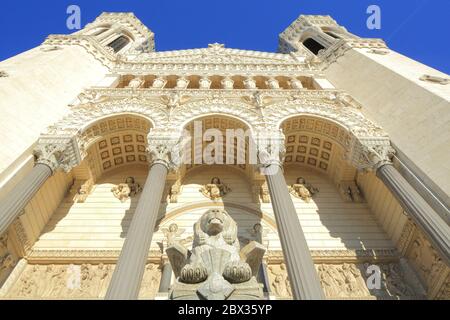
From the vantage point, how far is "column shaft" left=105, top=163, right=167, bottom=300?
6055mm

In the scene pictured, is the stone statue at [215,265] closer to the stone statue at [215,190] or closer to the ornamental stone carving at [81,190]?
the stone statue at [215,190]

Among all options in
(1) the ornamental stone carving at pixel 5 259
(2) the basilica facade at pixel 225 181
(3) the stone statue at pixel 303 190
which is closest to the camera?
(2) the basilica facade at pixel 225 181

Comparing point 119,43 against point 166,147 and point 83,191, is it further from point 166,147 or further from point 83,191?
point 166,147

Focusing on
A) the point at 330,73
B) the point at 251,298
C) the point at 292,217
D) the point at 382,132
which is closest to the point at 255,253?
the point at 251,298

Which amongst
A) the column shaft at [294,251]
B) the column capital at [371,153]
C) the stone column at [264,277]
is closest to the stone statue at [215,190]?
the stone column at [264,277]

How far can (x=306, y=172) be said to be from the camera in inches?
601

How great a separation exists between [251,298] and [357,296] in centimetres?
680

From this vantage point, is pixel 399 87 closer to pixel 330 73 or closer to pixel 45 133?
pixel 330 73

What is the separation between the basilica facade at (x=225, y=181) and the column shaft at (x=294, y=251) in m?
0.04

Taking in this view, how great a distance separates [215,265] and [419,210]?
6083mm

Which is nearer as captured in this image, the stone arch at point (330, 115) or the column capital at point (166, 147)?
the column capital at point (166, 147)

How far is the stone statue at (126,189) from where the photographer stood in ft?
43.7

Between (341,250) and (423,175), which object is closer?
(423,175)

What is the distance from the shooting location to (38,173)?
9492 millimetres
